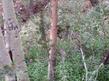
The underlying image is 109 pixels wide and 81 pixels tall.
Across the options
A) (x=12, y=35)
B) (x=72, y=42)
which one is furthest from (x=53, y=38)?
(x=12, y=35)

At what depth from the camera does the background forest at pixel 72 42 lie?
4.64m

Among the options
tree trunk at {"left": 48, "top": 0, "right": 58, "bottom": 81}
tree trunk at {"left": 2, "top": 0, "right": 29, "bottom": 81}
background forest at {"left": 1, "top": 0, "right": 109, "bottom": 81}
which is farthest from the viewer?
background forest at {"left": 1, "top": 0, "right": 109, "bottom": 81}

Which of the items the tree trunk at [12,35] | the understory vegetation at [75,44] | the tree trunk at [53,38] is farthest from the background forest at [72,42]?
the tree trunk at [12,35]

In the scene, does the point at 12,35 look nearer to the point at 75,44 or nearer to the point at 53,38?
the point at 53,38

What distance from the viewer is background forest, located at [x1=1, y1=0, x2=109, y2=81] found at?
464 centimetres

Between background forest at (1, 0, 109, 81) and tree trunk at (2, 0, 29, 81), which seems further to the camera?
background forest at (1, 0, 109, 81)

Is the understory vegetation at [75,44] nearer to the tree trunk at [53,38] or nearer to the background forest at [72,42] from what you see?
the background forest at [72,42]

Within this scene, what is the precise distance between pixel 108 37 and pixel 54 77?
1.60 meters

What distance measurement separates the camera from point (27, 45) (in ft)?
19.7

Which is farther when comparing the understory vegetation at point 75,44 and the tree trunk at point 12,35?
the understory vegetation at point 75,44

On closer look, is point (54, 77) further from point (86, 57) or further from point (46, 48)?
point (46, 48)

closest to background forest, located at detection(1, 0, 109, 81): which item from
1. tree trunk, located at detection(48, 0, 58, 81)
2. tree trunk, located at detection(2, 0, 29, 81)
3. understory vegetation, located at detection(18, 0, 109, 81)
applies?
understory vegetation, located at detection(18, 0, 109, 81)

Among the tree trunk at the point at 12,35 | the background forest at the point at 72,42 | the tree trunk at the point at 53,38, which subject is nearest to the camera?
→ the tree trunk at the point at 12,35

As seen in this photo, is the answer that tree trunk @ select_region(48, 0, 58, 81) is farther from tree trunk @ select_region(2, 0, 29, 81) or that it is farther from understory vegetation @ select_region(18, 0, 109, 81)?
→ tree trunk @ select_region(2, 0, 29, 81)
